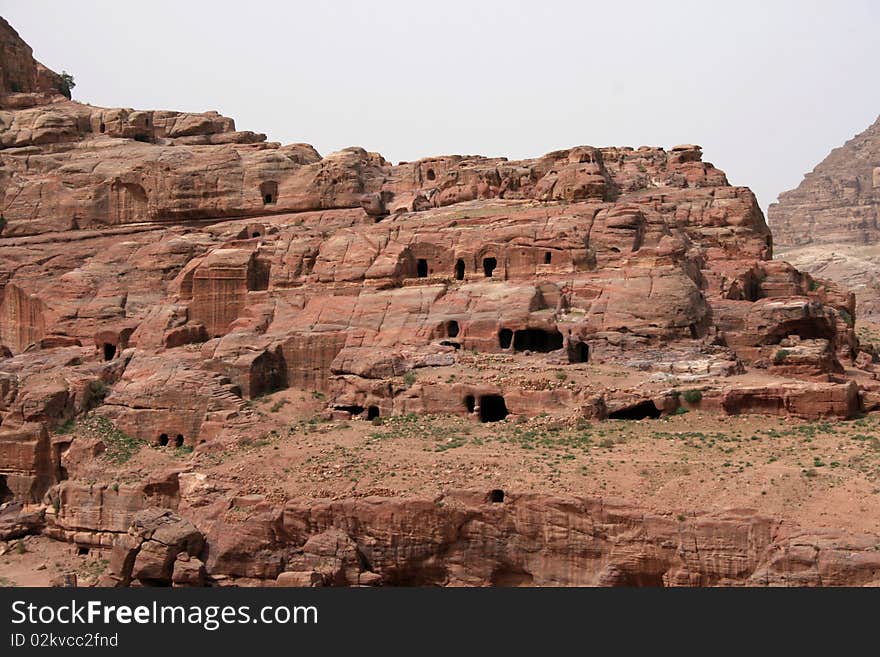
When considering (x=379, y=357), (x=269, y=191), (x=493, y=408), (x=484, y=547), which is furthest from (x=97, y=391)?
(x=484, y=547)

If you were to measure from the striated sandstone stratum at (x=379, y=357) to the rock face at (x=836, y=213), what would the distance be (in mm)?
54871

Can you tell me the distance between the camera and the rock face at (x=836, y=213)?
10788 cm

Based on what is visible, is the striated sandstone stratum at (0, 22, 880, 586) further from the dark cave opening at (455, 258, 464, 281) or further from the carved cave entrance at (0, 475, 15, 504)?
the dark cave opening at (455, 258, 464, 281)

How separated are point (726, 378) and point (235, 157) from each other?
3349cm

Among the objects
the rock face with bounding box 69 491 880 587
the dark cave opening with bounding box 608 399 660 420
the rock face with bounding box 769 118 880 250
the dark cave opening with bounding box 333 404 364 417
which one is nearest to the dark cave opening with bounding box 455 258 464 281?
the dark cave opening with bounding box 333 404 364 417

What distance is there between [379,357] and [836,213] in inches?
3905

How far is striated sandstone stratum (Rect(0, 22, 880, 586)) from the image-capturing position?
1190 inches

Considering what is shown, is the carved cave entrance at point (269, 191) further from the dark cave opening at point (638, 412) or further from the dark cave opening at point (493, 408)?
the dark cave opening at point (638, 412)

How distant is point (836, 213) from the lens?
406ft

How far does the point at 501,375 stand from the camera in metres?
37.9

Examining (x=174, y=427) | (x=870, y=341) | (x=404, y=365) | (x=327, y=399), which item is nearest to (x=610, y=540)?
(x=404, y=365)

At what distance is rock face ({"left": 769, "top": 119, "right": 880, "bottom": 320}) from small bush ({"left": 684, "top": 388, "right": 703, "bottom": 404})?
7004 centimetres

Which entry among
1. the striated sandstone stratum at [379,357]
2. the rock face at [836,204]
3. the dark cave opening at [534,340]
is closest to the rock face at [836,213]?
the rock face at [836,204]

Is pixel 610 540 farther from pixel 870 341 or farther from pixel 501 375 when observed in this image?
pixel 870 341
